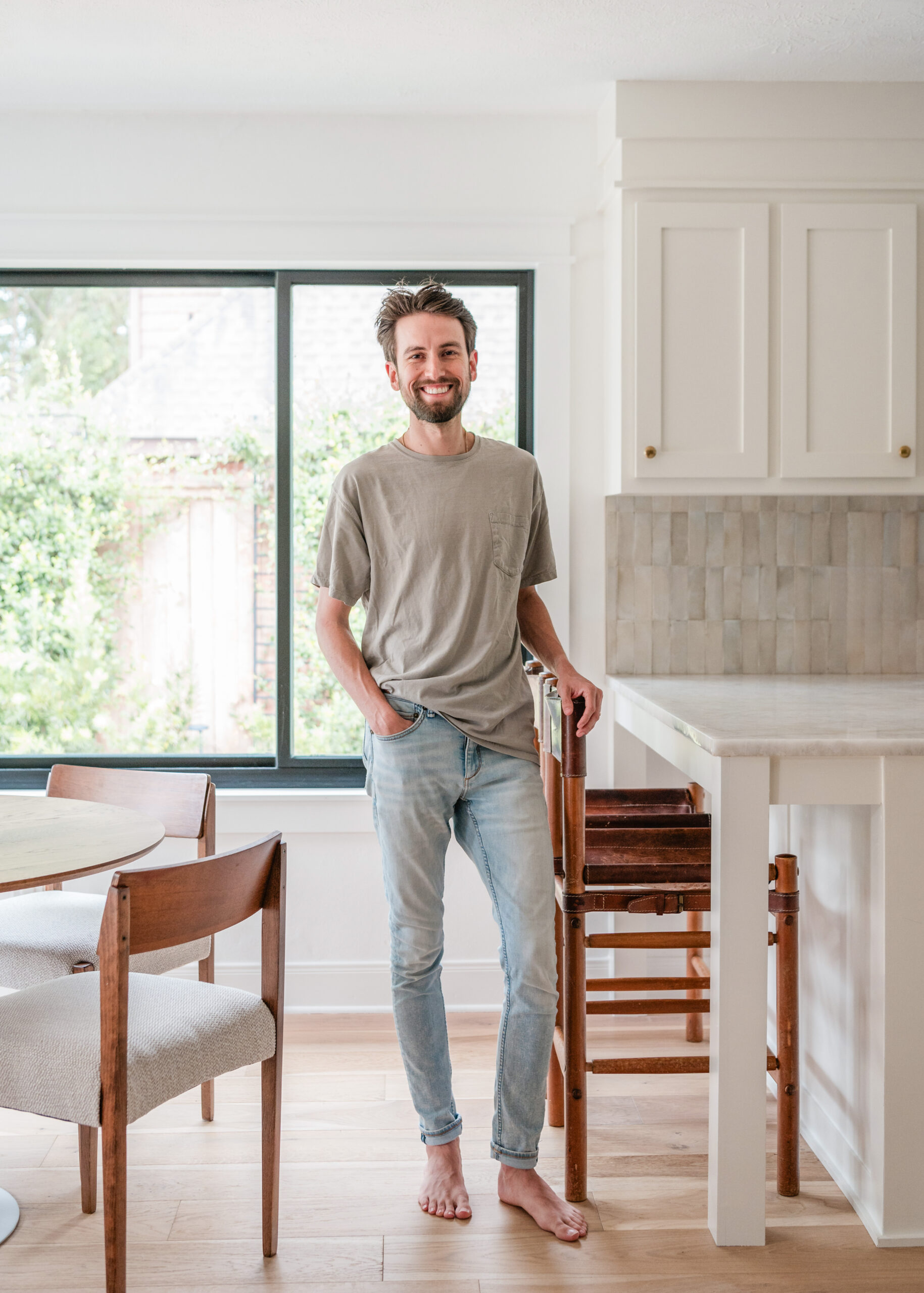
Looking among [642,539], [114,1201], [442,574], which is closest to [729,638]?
[642,539]

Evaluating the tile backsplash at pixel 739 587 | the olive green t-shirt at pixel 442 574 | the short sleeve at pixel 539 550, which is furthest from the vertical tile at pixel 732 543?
the olive green t-shirt at pixel 442 574

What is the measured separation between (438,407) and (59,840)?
3.40 feet

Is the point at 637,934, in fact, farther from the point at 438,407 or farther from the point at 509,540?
the point at 438,407

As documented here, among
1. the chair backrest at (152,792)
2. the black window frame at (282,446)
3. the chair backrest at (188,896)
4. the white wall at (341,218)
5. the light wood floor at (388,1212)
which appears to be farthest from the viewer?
the black window frame at (282,446)

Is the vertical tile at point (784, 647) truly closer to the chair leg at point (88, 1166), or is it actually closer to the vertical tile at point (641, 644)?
the vertical tile at point (641, 644)

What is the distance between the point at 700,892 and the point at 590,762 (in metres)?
0.94

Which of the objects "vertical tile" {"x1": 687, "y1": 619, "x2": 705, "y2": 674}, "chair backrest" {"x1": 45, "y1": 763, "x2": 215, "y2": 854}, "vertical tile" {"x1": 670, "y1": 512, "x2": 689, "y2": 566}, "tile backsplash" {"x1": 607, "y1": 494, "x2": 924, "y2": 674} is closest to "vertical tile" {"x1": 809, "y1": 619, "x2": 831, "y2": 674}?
"tile backsplash" {"x1": 607, "y1": 494, "x2": 924, "y2": 674}

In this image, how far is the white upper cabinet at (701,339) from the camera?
102 inches

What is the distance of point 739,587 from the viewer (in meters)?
2.92

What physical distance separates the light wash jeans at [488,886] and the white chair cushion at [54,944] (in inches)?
18.6

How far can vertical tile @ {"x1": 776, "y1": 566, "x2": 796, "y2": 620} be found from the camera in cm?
292

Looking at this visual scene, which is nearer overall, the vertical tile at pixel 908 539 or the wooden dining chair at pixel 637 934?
the wooden dining chair at pixel 637 934

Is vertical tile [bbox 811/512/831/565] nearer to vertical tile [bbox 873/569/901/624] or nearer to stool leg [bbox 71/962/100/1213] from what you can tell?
vertical tile [bbox 873/569/901/624]

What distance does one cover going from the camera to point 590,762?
293 cm
